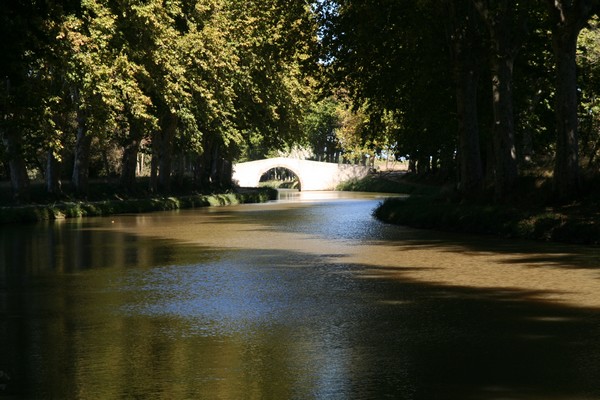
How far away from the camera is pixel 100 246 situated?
23.6 metres

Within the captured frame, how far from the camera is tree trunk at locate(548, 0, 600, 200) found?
26250 millimetres

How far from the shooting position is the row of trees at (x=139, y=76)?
29.4 metres

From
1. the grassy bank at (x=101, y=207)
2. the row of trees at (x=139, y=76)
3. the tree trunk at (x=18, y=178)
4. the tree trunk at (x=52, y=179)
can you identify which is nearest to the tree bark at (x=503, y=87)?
the row of trees at (x=139, y=76)

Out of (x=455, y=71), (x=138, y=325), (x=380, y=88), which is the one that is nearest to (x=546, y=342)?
(x=138, y=325)

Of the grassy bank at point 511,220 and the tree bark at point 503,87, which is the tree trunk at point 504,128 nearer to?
the tree bark at point 503,87

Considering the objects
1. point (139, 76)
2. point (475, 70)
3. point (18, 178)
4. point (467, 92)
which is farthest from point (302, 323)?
point (139, 76)

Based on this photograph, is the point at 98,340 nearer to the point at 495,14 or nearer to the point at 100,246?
the point at 100,246

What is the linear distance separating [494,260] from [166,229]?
14.7 metres

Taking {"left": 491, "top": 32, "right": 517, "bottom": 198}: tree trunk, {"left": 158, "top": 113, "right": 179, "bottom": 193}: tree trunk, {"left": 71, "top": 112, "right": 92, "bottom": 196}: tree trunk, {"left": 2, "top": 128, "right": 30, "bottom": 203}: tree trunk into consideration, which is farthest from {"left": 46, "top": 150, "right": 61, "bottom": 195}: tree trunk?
{"left": 491, "top": 32, "right": 517, "bottom": 198}: tree trunk

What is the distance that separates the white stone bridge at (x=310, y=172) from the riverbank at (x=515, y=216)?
7411 cm

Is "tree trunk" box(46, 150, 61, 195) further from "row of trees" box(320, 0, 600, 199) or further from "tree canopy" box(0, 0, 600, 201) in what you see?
"row of trees" box(320, 0, 600, 199)

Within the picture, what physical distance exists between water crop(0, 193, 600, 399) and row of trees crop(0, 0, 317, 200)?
6.69 m

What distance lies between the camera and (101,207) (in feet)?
139

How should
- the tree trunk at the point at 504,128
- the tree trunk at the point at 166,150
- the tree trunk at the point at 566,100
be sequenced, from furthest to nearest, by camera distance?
1. the tree trunk at the point at 166,150
2. the tree trunk at the point at 504,128
3. the tree trunk at the point at 566,100
